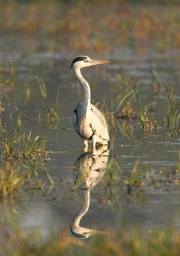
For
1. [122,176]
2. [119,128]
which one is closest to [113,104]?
[119,128]

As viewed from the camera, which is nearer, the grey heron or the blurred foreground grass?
the blurred foreground grass

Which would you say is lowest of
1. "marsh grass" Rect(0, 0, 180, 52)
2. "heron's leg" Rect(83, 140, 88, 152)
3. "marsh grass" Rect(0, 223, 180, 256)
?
"marsh grass" Rect(0, 223, 180, 256)

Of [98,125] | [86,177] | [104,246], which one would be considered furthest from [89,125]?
[104,246]

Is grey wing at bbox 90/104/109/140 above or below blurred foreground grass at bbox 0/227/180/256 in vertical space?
above

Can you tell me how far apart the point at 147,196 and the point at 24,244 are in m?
2.34

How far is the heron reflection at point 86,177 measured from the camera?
7227mm

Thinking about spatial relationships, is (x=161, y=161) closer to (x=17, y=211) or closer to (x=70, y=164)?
(x=70, y=164)

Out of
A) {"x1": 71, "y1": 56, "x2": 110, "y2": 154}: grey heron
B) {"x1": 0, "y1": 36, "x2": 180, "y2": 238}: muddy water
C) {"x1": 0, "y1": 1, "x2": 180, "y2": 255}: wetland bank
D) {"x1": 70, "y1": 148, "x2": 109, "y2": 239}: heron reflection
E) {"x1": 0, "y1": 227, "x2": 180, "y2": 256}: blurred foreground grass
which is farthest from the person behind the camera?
{"x1": 71, "y1": 56, "x2": 110, "y2": 154}: grey heron

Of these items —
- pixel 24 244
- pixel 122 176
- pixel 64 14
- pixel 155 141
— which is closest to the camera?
pixel 24 244

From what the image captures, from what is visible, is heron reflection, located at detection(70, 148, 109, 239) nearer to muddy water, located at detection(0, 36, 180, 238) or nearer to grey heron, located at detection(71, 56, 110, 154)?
muddy water, located at detection(0, 36, 180, 238)

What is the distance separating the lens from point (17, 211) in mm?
7863

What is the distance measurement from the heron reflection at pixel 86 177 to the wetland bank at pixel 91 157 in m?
0.01

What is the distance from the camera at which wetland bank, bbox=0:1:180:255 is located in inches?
268

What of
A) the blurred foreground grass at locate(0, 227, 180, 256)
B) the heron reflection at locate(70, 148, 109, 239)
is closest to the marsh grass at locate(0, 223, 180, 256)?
the blurred foreground grass at locate(0, 227, 180, 256)
